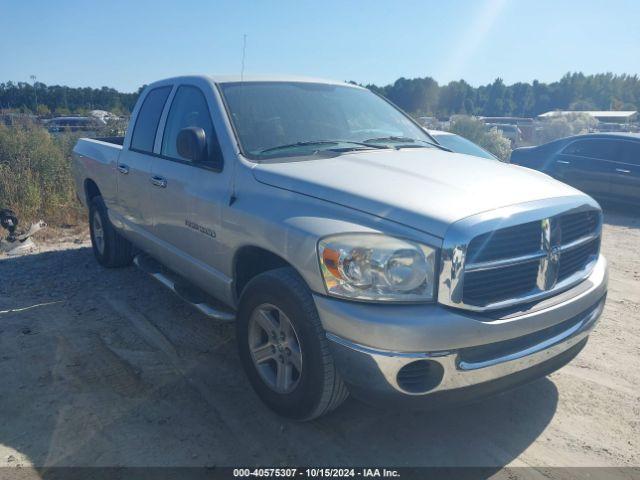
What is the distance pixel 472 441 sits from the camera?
9.80 ft

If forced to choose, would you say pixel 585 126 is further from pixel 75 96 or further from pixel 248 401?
pixel 75 96

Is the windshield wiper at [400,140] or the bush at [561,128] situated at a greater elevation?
the bush at [561,128]

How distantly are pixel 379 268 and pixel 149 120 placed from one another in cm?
309

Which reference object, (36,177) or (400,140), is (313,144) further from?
(36,177)

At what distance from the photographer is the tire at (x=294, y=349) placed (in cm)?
274

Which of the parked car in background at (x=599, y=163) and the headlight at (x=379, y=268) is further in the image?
the parked car in background at (x=599, y=163)

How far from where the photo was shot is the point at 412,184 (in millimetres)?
2930

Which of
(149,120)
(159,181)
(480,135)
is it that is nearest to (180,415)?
(159,181)

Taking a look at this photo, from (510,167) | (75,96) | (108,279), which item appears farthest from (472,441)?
(75,96)

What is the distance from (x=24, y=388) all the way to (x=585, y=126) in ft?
112

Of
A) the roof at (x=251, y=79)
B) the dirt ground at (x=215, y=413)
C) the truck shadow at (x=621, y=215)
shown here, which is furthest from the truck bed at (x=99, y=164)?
the truck shadow at (x=621, y=215)

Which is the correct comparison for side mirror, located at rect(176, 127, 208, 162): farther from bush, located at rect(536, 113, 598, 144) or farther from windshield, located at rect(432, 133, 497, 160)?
bush, located at rect(536, 113, 598, 144)

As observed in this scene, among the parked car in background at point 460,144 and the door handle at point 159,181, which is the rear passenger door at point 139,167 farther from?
the parked car in background at point 460,144

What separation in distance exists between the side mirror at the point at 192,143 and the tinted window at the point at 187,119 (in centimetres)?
10
